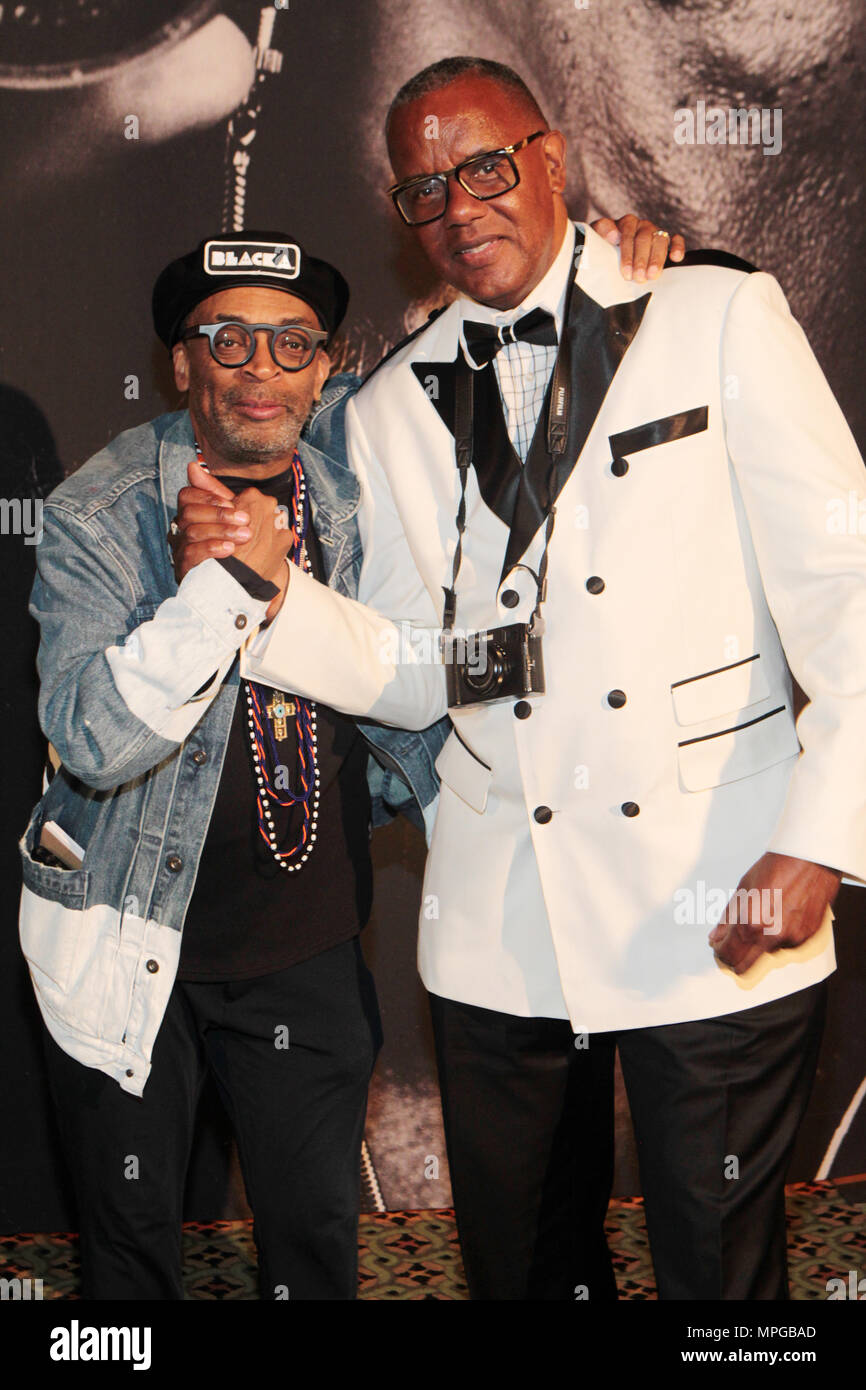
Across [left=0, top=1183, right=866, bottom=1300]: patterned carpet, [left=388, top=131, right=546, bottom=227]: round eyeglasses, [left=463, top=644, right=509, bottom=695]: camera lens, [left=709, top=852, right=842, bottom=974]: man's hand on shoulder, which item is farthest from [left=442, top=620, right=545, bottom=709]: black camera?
[left=0, top=1183, right=866, bottom=1300]: patterned carpet

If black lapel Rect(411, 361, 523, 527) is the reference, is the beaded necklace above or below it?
below

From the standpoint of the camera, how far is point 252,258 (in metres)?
2.56

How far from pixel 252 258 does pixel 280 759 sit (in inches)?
36.8

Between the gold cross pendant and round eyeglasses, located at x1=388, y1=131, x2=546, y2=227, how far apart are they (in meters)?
0.89

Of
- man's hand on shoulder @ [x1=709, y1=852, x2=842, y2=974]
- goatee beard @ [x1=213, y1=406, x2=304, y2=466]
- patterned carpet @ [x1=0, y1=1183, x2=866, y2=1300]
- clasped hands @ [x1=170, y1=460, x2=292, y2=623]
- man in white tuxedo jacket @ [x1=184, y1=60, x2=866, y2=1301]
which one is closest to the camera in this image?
man's hand on shoulder @ [x1=709, y1=852, x2=842, y2=974]

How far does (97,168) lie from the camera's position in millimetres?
3404

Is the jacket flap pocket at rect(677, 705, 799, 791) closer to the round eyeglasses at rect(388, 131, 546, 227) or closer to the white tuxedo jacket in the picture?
the white tuxedo jacket

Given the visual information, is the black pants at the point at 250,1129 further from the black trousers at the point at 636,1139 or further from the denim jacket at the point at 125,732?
the black trousers at the point at 636,1139

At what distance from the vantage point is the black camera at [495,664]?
2213mm

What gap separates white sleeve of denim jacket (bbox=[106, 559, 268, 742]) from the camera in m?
2.23

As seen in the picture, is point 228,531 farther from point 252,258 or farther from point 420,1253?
point 420,1253

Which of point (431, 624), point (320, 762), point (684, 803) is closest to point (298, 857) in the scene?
point (320, 762)

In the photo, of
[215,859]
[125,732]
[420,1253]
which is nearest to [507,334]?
[125,732]

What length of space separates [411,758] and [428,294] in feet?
4.91
